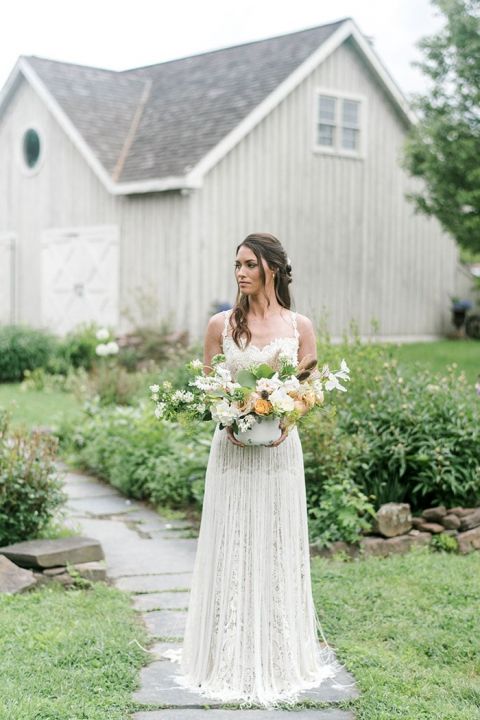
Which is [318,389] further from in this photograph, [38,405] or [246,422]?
[38,405]

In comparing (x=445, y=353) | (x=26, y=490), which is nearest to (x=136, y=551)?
(x=26, y=490)

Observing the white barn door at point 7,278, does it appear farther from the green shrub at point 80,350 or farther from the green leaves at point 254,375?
the green leaves at point 254,375

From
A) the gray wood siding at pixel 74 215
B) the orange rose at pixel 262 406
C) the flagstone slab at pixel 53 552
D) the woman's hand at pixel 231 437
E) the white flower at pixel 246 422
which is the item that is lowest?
the flagstone slab at pixel 53 552

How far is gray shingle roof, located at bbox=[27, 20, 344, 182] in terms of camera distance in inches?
722

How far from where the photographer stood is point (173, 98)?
67.6 feet

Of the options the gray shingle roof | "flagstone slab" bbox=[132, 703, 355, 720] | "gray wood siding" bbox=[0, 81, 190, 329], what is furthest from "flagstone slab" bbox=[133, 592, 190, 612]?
the gray shingle roof

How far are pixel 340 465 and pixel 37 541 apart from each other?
7.05 ft

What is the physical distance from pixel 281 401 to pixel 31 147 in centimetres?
1869

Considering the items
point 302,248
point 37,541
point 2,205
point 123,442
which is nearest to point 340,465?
point 37,541

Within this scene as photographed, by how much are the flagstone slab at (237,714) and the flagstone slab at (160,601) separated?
151 cm

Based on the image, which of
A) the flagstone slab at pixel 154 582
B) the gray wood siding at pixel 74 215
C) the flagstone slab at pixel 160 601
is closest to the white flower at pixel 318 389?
the flagstone slab at pixel 160 601

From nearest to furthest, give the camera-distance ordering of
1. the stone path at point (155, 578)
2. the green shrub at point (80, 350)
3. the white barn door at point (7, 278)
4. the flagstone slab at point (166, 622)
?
1. the stone path at point (155, 578)
2. the flagstone slab at point (166, 622)
3. the green shrub at point (80, 350)
4. the white barn door at point (7, 278)

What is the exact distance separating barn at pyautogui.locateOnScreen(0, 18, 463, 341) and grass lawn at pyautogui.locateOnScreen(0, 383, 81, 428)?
2829mm

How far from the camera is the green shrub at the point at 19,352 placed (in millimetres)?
17141
